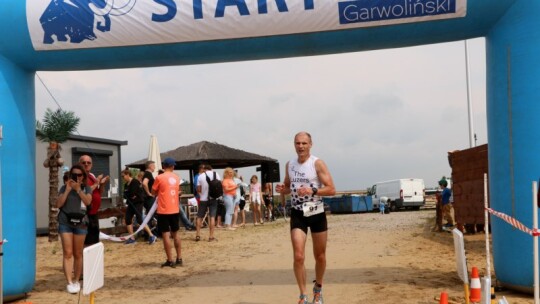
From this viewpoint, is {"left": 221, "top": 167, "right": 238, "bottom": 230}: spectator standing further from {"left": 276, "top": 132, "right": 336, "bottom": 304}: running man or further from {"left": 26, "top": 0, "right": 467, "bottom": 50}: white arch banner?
{"left": 276, "top": 132, "right": 336, "bottom": 304}: running man

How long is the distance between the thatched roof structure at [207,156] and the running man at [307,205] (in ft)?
49.9

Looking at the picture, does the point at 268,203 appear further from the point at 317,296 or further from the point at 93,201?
the point at 317,296

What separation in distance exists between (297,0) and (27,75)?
11.6 feet

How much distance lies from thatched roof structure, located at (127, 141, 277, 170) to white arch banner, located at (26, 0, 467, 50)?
14067 mm

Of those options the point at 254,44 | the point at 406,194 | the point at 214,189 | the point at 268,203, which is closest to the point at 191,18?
the point at 254,44

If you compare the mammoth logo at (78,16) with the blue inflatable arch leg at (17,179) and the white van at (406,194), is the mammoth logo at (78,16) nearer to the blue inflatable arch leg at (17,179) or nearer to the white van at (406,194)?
the blue inflatable arch leg at (17,179)

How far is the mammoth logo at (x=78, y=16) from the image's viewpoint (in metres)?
6.81

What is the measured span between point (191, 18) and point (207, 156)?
14.7 metres

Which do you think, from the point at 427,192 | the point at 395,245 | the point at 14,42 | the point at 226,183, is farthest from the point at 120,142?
the point at 427,192

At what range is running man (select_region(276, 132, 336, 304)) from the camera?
5586mm

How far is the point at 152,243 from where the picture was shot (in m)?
12.4

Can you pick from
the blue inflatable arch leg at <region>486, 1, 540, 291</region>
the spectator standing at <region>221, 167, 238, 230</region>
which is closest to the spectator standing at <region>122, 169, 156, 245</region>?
the spectator standing at <region>221, 167, 238, 230</region>

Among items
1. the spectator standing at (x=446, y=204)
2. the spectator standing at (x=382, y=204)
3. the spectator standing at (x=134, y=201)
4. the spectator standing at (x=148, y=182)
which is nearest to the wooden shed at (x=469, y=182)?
the spectator standing at (x=446, y=204)

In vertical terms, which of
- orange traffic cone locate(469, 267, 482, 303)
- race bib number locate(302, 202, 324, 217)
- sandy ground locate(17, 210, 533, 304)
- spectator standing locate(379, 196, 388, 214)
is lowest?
spectator standing locate(379, 196, 388, 214)
